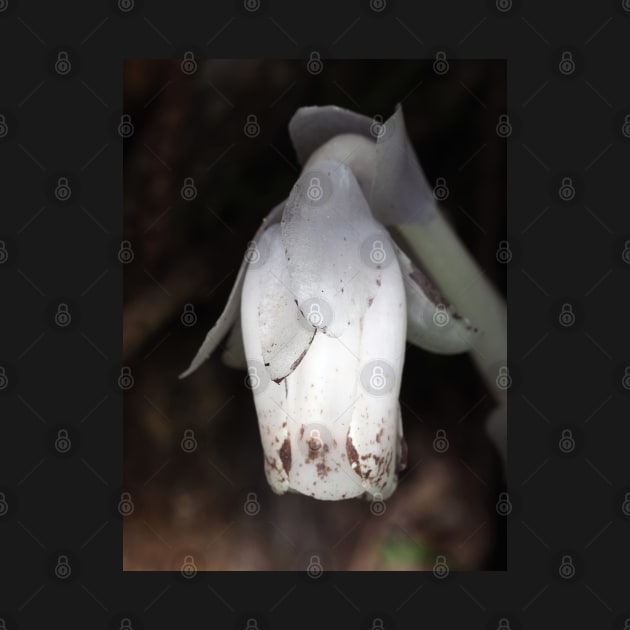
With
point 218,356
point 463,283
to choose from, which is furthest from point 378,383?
point 218,356

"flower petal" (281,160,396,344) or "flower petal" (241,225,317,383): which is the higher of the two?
"flower petal" (281,160,396,344)

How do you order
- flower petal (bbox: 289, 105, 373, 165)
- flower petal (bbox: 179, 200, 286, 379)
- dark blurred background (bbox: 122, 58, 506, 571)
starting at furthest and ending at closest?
1. dark blurred background (bbox: 122, 58, 506, 571)
2. flower petal (bbox: 289, 105, 373, 165)
3. flower petal (bbox: 179, 200, 286, 379)

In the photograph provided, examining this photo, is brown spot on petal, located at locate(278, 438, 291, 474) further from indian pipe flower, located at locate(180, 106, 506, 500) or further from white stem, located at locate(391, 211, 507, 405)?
white stem, located at locate(391, 211, 507, 405)

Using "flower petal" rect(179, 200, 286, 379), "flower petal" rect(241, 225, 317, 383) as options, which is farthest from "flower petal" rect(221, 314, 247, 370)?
"flower petal" rect(241, 225, 317, 383)

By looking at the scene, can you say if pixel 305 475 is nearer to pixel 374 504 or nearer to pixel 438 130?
pixel 374 504

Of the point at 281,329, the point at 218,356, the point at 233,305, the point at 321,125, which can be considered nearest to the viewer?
the point at 281,329

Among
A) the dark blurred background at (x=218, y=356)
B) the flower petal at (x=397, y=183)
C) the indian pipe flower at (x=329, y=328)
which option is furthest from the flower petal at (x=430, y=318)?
the dark blurred background at (x=218, y=356)

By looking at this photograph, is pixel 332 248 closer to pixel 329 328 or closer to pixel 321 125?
pixel 329 328
